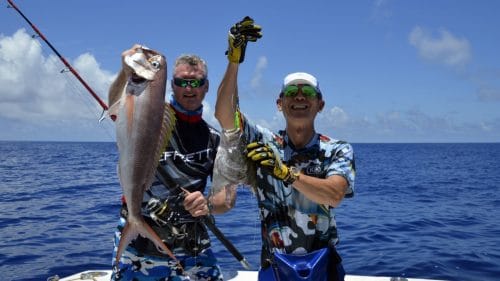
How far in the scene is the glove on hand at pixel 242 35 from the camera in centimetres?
345

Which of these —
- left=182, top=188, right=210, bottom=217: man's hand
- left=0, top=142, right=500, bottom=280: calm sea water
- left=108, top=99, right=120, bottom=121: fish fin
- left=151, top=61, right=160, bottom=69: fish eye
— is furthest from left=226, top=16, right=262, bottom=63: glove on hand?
left=0, top=142, right=500, bottom=280: calm sea water

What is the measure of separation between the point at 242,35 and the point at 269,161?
0.97 metres

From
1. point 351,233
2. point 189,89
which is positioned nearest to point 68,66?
point 189,89

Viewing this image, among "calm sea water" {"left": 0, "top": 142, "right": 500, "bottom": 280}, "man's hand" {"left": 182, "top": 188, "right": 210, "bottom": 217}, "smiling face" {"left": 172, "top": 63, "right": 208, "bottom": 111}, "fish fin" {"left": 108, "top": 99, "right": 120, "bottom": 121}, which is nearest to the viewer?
"fish fin" {"left": 108, "top": 99, "right": 120, "bottom": 121}

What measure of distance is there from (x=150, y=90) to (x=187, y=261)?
69.0 inches

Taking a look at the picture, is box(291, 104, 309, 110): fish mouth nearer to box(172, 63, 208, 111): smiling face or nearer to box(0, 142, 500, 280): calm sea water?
box(172, 63, 208, 111): smiling face

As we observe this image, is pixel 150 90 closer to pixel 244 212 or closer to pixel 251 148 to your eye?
pixel 251 148

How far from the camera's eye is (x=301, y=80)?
395 cm

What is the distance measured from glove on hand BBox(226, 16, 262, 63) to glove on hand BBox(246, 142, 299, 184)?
75 cm

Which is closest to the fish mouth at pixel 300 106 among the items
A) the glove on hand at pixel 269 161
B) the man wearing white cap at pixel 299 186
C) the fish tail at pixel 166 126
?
the man wearing white cap at pixel 299 186

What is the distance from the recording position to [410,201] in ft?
68.5

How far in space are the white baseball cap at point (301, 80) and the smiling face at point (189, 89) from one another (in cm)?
78

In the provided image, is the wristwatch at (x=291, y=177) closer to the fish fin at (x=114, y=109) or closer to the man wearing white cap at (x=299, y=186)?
the man wearing white cap at (x=299, y=186)

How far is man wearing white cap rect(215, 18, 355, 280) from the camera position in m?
3.78
